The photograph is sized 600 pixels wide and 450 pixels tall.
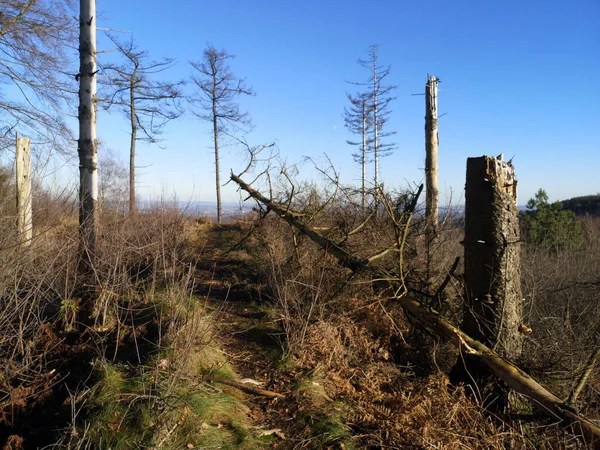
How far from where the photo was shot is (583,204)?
32906 mm

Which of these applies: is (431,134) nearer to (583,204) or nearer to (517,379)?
(517,379)

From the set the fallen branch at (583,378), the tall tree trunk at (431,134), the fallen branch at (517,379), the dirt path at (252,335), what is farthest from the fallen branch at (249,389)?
the tall tree trunk at (431,134)

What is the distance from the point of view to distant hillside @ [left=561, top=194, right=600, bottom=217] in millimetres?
30969

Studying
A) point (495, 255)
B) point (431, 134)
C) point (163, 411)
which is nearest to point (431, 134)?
point (431, 134)

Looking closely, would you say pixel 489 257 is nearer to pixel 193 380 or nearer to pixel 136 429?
pixel 193 380

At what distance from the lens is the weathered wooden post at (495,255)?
4.05 m

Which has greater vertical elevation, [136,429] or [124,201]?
[124,201]

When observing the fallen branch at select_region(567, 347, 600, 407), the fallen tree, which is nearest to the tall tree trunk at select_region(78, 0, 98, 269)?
the fallen tree

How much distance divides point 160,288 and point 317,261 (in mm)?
2234

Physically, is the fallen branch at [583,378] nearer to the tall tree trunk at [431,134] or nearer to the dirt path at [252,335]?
the dirt path at [252,335]

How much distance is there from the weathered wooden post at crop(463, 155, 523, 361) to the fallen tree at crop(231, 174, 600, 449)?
0.71ft

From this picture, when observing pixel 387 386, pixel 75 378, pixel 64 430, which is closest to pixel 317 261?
pixel 387 386

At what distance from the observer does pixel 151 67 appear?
706 centimetres

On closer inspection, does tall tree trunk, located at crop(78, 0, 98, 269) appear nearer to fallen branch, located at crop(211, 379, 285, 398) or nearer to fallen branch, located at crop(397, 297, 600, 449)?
fallen branch, located at crop(211, 379, 285, 398)
